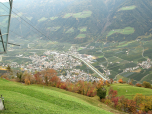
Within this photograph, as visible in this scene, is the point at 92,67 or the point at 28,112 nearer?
the point at 28,112

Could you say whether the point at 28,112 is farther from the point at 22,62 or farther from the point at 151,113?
the point at 22,62

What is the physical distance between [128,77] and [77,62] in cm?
6052

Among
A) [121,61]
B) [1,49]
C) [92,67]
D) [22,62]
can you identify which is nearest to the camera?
[1,49]

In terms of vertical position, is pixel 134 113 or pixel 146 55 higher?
pixel 146 55

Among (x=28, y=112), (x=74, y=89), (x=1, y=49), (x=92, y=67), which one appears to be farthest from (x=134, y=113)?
(x=92, y=67)

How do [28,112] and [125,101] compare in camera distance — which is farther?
[125,101]

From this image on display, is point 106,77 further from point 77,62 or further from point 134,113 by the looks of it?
point 134,113

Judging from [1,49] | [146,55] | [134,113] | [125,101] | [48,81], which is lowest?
[134,113]

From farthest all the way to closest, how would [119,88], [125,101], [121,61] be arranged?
[121,61]
[119,88]
[125,101]

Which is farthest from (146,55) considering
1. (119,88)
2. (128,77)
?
(119,88)

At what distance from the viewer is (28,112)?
14500 mm

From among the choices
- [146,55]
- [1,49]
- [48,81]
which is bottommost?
[48,81]

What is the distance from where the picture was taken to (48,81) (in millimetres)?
52781

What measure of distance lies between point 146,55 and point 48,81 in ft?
423
